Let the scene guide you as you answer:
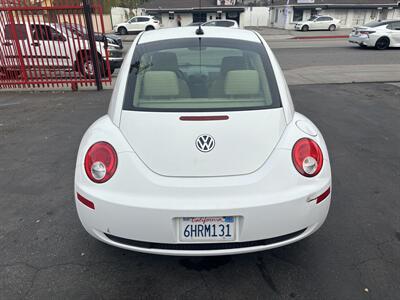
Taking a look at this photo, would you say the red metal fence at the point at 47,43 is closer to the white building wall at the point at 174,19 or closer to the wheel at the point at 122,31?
the wheel at the point at 122,31

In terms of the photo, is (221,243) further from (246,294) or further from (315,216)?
(315,216)

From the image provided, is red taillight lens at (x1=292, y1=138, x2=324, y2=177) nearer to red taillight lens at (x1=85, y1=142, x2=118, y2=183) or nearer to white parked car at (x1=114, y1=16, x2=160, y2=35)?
red taillight lens at (x1=85, y1=142, x2=118, y2=183)

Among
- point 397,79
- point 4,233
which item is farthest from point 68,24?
point 397,79

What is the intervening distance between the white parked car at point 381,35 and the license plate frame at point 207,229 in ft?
60.6

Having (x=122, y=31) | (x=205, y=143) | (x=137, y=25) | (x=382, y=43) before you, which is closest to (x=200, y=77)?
(x=205, y=143)

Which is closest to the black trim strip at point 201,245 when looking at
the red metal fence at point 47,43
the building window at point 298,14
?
the red metal fence at point 47,43

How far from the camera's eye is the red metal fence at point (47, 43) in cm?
754

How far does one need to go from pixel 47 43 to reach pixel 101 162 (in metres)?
7.51

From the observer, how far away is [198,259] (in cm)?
238

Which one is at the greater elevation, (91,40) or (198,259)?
(91,40)

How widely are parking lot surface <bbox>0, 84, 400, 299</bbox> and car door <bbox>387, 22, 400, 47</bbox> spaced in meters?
15.6

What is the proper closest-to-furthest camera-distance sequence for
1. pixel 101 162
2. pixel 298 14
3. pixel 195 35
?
1. pixel 101 162
2. pixel 195 35
3. pixel 298 14

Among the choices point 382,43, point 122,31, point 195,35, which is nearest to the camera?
point 195,35

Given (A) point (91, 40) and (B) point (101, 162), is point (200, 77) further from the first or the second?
Result: (A) point (91, 40)
